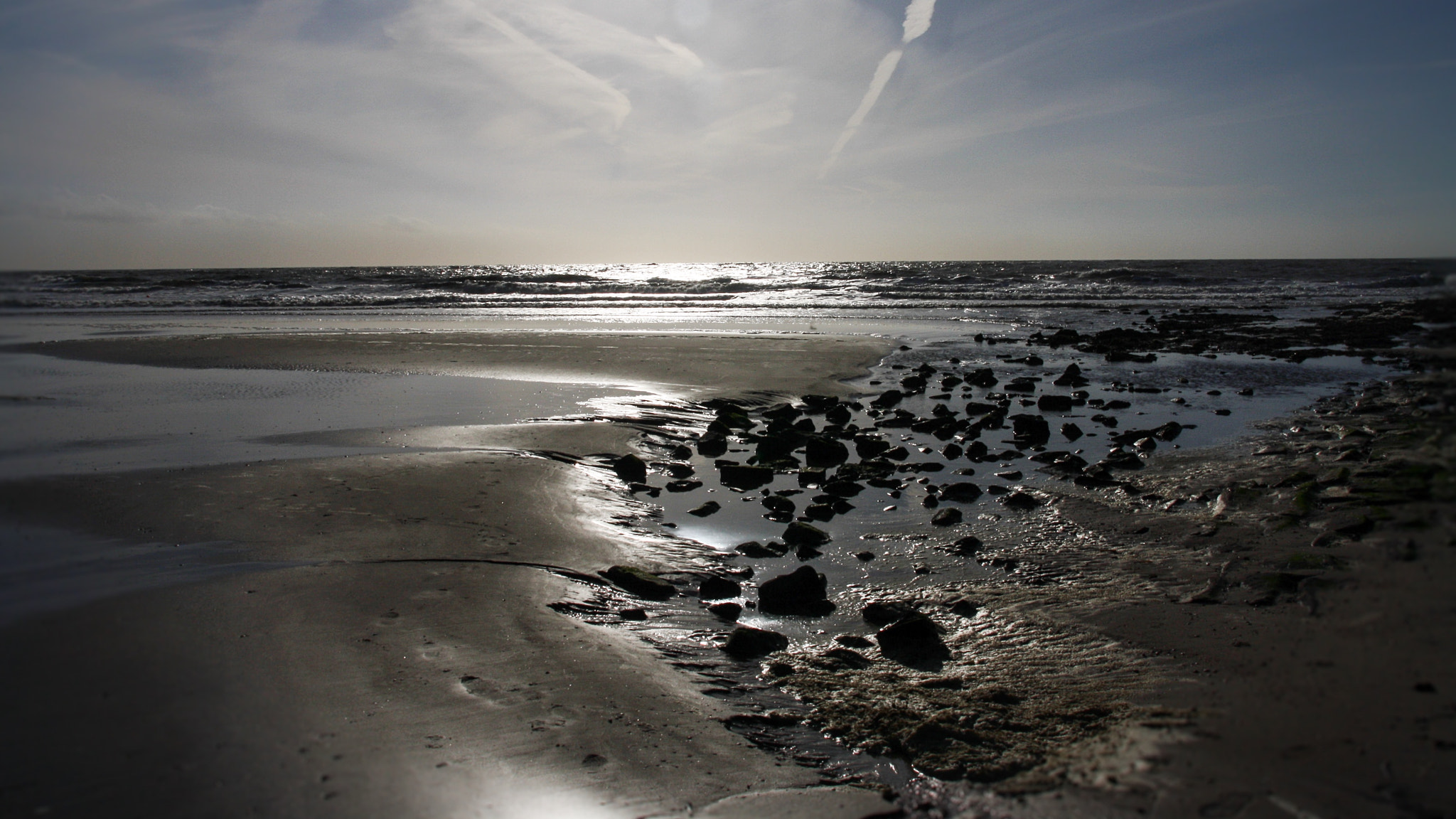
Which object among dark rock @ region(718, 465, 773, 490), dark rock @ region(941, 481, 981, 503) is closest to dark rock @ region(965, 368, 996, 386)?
dark rock @ region(941, 481, 981, 503)

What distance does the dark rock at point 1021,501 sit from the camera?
682 cm

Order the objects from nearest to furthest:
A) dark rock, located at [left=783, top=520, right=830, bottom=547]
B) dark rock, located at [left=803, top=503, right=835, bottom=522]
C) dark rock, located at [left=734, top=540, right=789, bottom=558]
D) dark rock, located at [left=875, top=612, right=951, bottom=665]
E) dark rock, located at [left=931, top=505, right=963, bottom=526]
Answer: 1. dark rock, located at [left=875, top=612, right=951, bottom=665]
2. dark rock, located at [left=734, top=540, right=789, bottom=558]
3. dark rock, located at [left=783, top=520, right=830, bottom=547]
4. dark rock, located at [left=931, top=505, right=963, bottom=526]
5. dark rock, located at [left=803, top=503, right=835, bottom=522]

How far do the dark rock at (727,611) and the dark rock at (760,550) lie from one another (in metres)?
0.98

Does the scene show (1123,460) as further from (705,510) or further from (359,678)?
(359,678)

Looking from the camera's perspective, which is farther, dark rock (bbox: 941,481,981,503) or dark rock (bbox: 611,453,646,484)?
dark rock (bbox: 611,453,646,484)

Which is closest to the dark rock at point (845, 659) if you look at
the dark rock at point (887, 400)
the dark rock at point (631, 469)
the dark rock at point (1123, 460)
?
the dark rock at point (631, 469)

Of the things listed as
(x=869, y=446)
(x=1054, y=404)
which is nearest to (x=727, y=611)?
(x=869, y=446)

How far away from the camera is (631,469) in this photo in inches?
301

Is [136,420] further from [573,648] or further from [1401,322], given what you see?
[1401,322]

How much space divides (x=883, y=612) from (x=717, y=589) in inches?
42.5

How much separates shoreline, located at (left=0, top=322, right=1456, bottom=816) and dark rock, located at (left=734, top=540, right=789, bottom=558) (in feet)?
1.42

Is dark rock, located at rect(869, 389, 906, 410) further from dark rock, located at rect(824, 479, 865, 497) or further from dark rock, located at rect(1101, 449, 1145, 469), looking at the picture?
dark rock, located at rect(824, 479, 865, 497)

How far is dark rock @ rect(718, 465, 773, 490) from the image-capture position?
7557 mm

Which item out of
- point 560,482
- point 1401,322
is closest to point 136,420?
point 560,482
